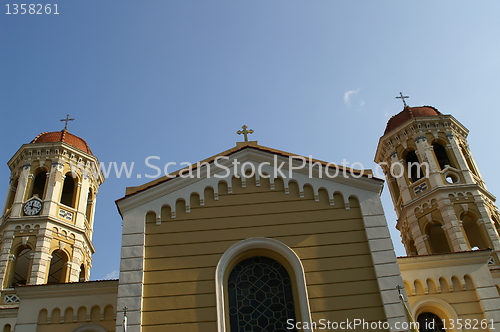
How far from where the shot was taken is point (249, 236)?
12133 millimetres

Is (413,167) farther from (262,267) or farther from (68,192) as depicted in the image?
(68,192)

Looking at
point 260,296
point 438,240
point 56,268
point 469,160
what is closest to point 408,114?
point 469,160

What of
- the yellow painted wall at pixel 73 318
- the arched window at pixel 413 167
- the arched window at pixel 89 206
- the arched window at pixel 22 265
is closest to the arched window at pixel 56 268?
the arched window at pixel 22 265

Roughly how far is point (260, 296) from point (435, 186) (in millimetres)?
11392

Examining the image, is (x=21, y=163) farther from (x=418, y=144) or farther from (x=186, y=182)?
(x=418, y=144)

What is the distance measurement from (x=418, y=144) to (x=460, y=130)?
9.14 feet

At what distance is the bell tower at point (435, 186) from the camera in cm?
1917

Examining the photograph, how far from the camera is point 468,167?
21156 mm

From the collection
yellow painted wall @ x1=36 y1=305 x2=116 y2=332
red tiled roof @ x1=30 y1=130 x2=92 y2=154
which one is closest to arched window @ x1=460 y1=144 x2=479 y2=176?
yellow painted wall @ x1=36 y1=305 x2=116 y2=332

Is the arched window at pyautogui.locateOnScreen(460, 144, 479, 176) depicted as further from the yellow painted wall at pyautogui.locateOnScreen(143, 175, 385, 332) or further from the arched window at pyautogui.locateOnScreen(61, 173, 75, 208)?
the arched window at pyautogui.locateOnScreen(61, 173, 75, 208)

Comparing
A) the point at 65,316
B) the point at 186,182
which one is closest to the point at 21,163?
the point at 65,316

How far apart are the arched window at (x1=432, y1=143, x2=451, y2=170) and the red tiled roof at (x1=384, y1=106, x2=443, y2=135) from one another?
5.27 feet

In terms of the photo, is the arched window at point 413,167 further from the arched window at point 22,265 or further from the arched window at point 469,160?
the arched window at point 22,265

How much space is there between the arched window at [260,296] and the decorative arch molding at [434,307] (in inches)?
168
